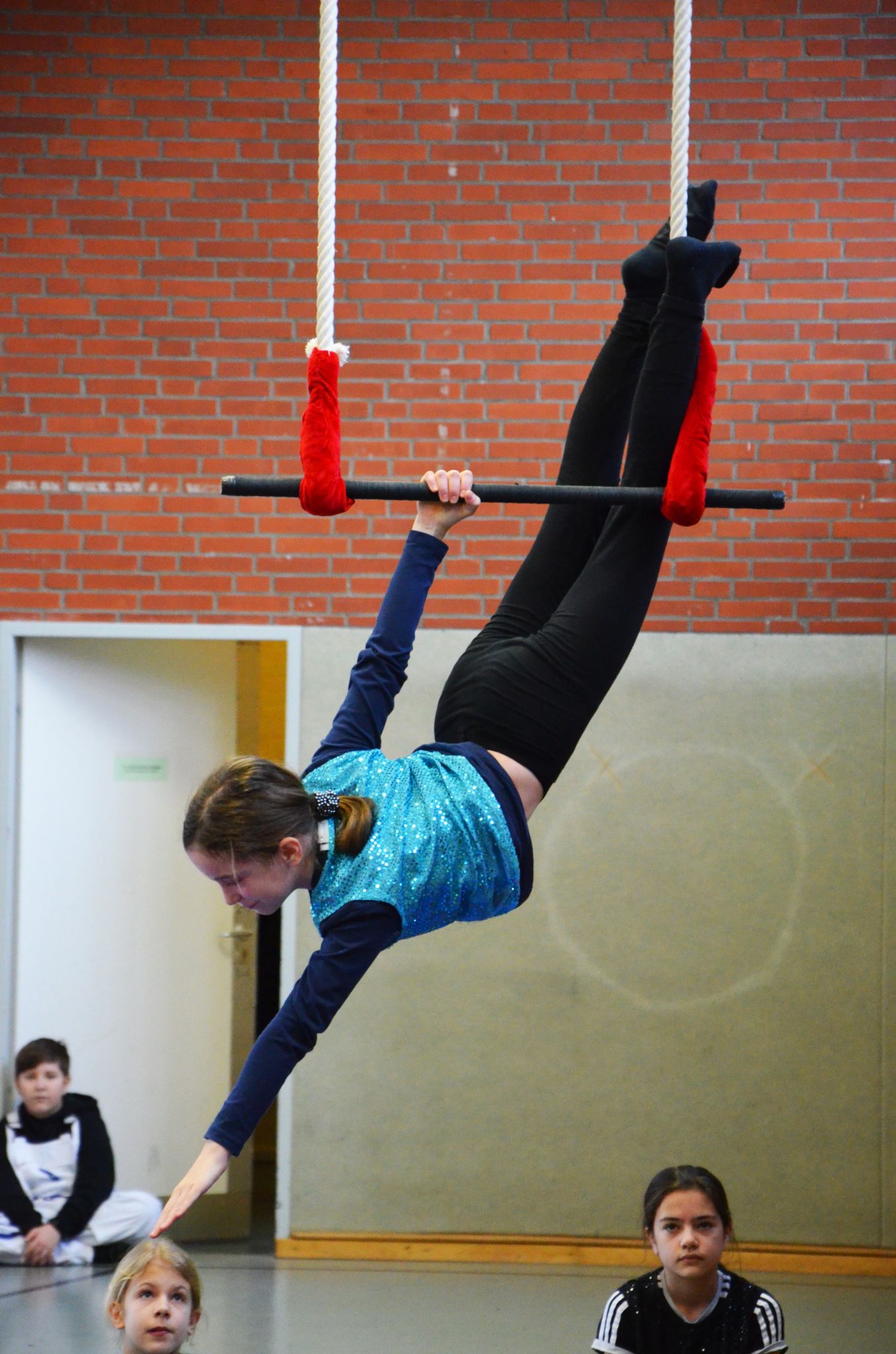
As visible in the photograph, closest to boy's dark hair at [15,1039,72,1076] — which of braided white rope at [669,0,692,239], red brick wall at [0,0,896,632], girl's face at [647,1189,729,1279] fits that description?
red brick wall at [0,0,896,632]

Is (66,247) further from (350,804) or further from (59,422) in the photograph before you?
(350,804)

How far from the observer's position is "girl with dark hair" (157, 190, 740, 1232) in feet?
6.75

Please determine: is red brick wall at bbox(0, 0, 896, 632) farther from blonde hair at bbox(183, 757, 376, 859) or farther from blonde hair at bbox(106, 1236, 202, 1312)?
blonde hair at bbox(183, 757, 376, 859)

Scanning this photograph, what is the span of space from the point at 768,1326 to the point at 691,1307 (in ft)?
0.47

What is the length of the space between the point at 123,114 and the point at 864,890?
11.1 feet

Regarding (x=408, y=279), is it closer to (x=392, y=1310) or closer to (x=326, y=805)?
(x=326, y=805)

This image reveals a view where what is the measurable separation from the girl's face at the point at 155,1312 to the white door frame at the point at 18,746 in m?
1.82

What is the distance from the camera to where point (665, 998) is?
4535 mm

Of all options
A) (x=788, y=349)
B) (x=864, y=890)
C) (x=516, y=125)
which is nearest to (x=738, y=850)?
(x=864, y=890)

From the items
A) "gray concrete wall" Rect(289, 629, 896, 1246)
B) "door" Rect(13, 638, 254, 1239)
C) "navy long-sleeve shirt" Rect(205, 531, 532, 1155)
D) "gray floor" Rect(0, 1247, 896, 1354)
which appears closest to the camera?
"navy long-sleeve shirt" Rect(205, 531, 532, 1155)

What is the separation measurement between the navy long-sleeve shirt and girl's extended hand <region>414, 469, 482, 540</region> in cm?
2

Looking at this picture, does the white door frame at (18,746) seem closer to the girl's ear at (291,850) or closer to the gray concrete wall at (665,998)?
the gray concrete wall at (665,998)

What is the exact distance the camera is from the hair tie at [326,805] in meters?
2.17

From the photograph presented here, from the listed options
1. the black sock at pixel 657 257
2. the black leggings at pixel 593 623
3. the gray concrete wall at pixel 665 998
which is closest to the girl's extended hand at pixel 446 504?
the black leggings at pixel 593 623
